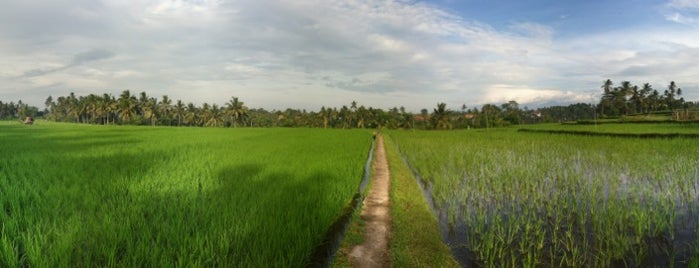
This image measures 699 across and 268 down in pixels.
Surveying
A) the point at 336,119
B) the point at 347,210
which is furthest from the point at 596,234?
the point at 336,119

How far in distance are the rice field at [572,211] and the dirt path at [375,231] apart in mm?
965

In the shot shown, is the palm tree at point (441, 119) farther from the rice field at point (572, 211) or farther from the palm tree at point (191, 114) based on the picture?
the palm tree at point (191, 114)

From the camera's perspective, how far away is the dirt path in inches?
161

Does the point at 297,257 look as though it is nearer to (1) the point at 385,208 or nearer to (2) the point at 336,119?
Answer: (1) the point at 385,208

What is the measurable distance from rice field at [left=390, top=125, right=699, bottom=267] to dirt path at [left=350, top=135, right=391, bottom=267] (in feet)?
3.17

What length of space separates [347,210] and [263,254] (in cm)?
282

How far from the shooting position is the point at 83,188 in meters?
5.50

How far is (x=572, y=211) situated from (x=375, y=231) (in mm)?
3481

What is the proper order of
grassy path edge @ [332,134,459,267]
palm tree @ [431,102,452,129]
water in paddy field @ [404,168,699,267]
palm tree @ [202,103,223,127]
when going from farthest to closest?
1. palm tree @ [202,103,223,127]
2. palm tree @ [431,102,452,129]
3. grassy path edge @ [332,134,459,267]
4. water in paddy field @ [404,168,699,267]

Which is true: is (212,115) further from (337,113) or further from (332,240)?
(332,240)

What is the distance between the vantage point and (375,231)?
16.6ft

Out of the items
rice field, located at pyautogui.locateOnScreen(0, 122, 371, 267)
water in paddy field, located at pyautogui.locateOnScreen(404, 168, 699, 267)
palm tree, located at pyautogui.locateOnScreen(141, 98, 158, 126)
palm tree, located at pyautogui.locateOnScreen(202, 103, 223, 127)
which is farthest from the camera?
palm tree, located at pyautogui.locateOnScreen(202, 103, 223, 127)

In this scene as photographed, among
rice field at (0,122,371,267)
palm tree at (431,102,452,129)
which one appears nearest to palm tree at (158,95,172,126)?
palm tree at (431,102,452,129)

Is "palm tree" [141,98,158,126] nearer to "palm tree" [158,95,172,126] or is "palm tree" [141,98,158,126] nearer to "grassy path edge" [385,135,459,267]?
"palm tree" [158,95,172,126]
